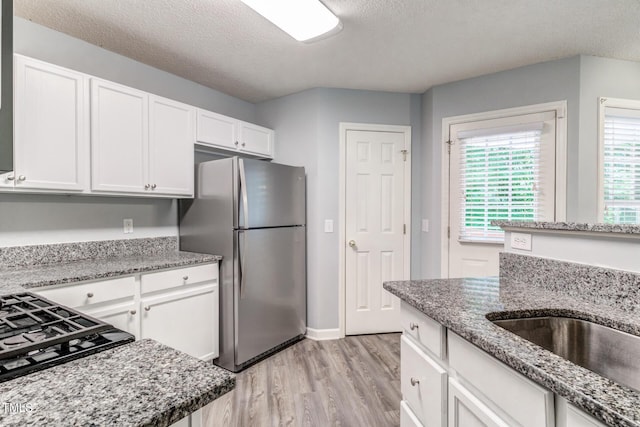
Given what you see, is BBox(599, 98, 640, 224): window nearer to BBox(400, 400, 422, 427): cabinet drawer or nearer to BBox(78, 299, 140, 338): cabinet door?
BBox(400, 400, 422, 427): cabinet drawer

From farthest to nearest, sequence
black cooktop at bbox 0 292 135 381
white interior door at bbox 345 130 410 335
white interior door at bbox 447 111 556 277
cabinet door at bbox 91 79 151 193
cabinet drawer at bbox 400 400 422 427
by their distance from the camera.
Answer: white interior door at bbox 345 130 410 335, white interior door at bbox 447 111 556 277, cabinet door at bbox 91 79 151 193, cabinet drawer at bbox 400 400 422 427, black cooktop at bbox 0 292 135 381

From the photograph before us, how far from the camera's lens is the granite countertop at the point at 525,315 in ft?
1.92

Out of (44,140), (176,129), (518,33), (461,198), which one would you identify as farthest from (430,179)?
(44,140)

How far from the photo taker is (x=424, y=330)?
1.24 meters

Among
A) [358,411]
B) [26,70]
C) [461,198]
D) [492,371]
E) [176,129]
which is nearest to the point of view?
[492,371]

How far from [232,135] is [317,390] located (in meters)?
2.21

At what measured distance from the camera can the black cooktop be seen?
2.18 ft

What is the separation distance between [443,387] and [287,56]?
7.87 ft

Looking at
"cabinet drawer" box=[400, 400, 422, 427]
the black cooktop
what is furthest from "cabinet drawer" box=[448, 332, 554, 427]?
the black cooktop

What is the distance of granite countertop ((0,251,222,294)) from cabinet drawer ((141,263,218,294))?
0.15 ft

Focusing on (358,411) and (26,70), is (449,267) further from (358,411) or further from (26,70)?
(26,70)

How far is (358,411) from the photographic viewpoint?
197 centimetres

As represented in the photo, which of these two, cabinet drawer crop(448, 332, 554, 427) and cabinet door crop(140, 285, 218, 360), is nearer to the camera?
Result: cabinet drawer crop(448, 332, 554, 427)

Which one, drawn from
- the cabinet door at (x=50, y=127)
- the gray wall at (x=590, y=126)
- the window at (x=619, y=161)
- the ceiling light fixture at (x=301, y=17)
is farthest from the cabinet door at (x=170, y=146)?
the window at (x=619, y=161)
